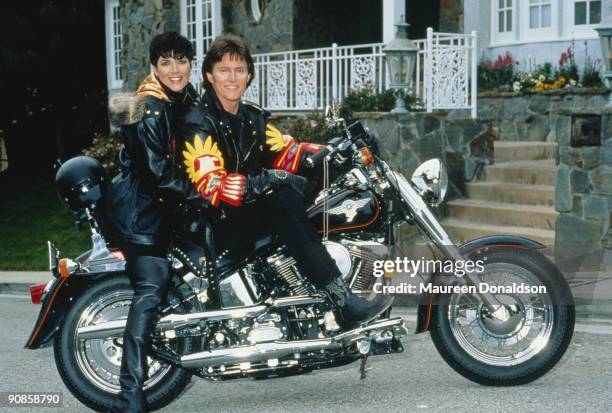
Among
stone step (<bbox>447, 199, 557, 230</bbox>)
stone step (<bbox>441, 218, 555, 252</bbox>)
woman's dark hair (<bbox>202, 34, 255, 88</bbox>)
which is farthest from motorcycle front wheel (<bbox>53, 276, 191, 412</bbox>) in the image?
stone step (<bbox>447, 199, 557, 230</bbox>)

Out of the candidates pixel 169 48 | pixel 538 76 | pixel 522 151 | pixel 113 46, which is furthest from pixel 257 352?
pixel 113 46

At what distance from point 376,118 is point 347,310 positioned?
638 cm

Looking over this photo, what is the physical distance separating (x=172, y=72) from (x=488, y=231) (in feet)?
19.2

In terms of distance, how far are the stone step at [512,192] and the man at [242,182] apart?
20.2 ft

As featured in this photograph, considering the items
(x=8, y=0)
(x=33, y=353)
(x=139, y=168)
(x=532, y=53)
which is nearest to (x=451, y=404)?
(x=139, y=168)

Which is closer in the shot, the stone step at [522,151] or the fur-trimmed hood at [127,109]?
the fur-trimmed hood at [127,109]

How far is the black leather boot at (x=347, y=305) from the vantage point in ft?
16.6

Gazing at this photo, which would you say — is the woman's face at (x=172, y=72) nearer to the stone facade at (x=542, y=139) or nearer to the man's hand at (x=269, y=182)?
the man's hand at (x=269, y=182)

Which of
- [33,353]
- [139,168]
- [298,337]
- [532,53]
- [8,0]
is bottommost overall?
[33,353]

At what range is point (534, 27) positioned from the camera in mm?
14781

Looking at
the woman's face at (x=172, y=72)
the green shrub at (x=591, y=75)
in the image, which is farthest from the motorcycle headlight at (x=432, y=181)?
the green shrub at (x=591, y=75)

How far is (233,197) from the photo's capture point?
16.1 ft

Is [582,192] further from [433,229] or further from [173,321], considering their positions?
[173,321]

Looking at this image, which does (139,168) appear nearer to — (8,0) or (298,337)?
(298,337)
